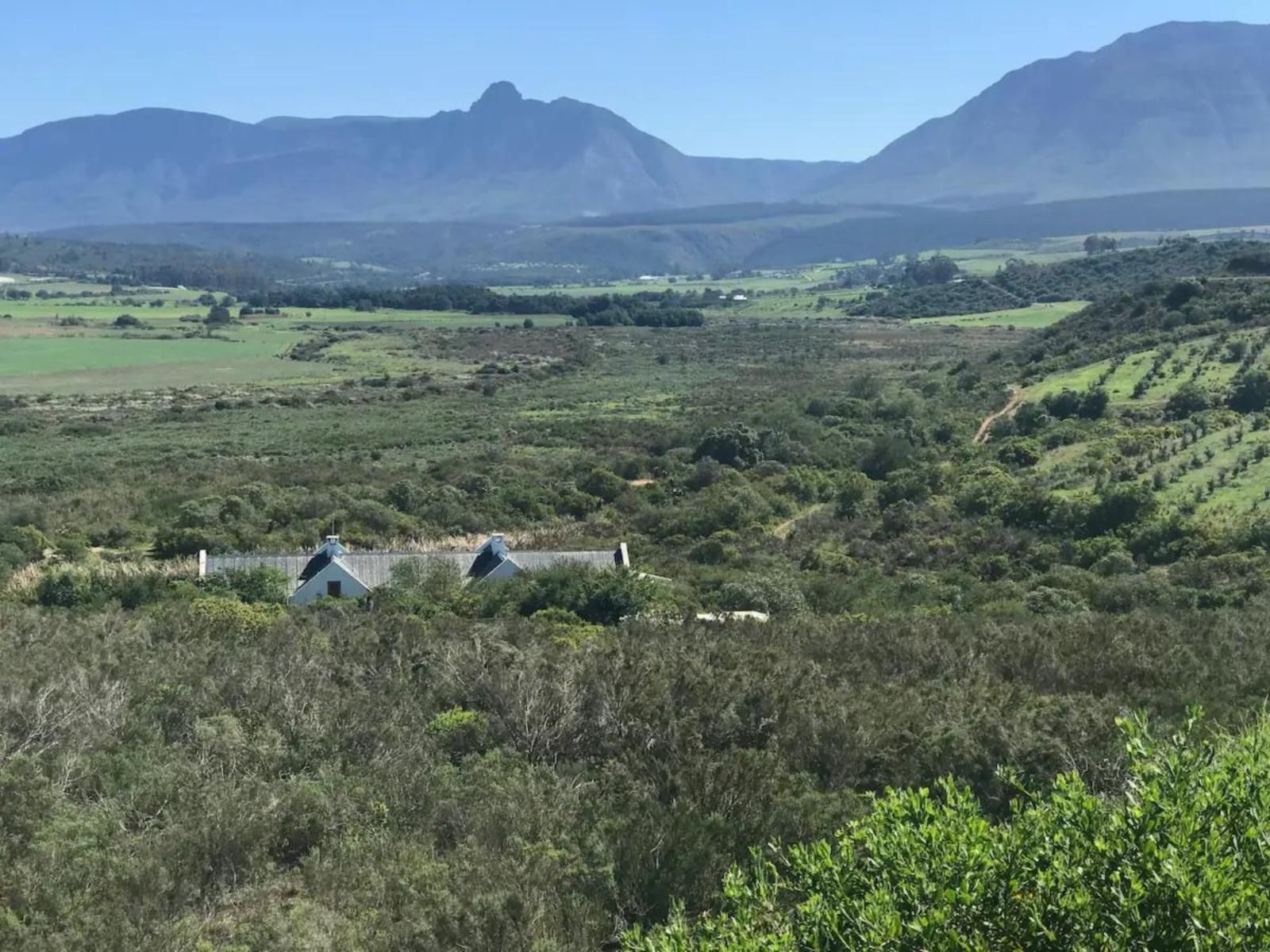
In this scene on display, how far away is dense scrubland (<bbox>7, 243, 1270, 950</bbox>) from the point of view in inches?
246

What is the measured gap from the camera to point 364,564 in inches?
914

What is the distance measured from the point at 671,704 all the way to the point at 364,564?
12.5 m

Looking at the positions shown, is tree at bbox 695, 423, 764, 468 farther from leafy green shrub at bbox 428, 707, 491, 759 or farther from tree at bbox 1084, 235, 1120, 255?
tree at bbox 1084, 235, 1120, 255

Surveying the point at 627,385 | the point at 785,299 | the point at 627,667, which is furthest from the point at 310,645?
the point at 785,299

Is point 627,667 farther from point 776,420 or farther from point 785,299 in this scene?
point 785,299

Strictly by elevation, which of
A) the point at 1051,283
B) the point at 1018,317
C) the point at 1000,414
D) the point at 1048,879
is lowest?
the point at 1018,317

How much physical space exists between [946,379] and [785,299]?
325ft

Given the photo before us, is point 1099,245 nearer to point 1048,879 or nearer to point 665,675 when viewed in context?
point 665,675

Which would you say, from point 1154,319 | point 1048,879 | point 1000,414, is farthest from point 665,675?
point 1154,319

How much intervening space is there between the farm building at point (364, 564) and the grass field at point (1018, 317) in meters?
75.7

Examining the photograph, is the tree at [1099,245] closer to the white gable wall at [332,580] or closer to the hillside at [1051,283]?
the hillside at [1051,283]

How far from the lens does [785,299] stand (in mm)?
158500

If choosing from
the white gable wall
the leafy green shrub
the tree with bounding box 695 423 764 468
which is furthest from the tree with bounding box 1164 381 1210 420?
the leafy green shrub

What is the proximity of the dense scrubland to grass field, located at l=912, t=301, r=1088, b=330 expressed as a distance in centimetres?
5815
